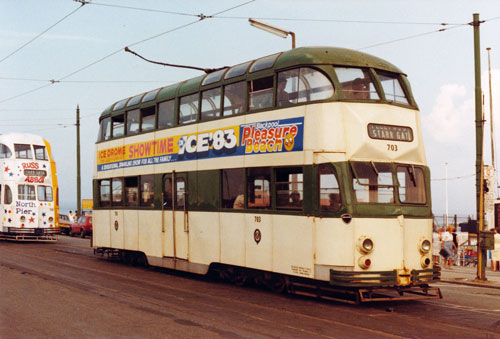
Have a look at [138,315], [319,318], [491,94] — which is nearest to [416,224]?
[319,318]

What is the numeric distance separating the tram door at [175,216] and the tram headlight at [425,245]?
635 cm

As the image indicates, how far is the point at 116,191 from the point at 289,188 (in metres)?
8.90

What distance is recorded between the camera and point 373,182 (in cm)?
1220

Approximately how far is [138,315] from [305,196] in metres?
4.00

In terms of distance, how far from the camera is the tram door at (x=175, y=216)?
16.4 m

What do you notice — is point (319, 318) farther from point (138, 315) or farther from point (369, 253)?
point (138, 315)

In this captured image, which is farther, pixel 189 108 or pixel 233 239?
pixel 189 108

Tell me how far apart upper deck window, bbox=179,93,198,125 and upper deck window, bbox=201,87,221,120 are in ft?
1.17

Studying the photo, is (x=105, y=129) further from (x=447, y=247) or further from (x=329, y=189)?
(x=447, y=247)

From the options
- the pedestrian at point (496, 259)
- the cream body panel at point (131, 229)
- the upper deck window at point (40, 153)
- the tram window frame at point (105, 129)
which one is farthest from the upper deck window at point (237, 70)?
the upper deck window at point (40, 153)

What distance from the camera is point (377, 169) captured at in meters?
12.3

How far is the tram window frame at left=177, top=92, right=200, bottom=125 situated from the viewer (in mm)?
16109

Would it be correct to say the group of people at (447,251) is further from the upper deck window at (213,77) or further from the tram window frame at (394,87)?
the upper deck window at (213,77)

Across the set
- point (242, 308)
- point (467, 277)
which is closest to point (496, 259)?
point (467, 277)
